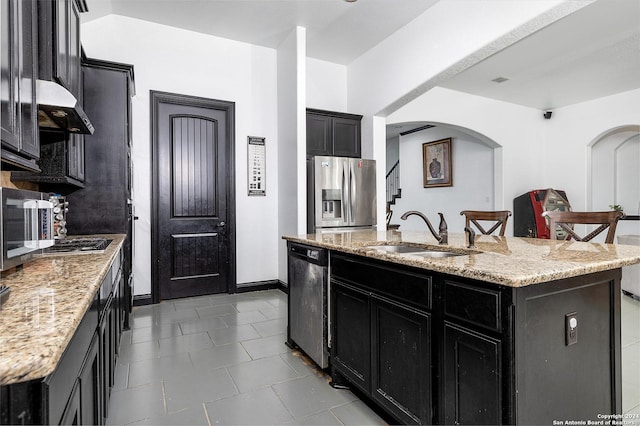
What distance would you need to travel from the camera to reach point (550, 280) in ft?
4.07

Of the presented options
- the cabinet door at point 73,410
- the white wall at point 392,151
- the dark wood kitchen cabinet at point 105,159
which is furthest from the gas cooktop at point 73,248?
the white wall at point 392,151

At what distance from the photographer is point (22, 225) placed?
142 cm

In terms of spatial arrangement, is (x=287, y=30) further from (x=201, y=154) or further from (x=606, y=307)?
(x=606, y=307)

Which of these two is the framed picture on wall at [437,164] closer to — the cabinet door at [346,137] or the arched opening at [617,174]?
the arched opening at [617,174]

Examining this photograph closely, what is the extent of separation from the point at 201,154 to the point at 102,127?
1.42m

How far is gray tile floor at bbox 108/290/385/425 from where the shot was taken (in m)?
1.93

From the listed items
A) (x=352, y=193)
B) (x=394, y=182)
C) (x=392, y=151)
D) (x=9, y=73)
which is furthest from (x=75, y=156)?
(x=392, y=151)

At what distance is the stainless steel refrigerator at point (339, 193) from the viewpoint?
14.1 ft

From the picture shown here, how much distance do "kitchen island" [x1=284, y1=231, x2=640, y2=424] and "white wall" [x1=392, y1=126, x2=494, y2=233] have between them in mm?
5523

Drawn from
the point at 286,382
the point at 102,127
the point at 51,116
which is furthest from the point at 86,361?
the point at 102,127

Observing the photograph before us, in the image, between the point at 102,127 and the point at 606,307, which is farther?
the point at 102,127

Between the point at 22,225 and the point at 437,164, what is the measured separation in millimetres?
7588

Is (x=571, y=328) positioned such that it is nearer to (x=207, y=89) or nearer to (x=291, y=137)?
(x=291, y=137)

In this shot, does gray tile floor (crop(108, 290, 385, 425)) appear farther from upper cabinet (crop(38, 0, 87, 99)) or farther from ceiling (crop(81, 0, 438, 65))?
ceiling (crop(81, 0, 438, 65))
